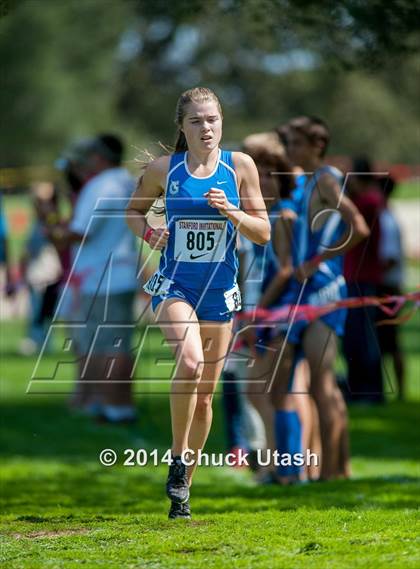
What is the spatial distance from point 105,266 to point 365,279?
3.25 meters

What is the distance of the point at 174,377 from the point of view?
651cm

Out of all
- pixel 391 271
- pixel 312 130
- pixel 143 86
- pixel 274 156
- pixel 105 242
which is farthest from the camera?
pixel 143 86

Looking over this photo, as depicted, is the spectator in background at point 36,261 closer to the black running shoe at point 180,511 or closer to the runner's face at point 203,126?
the black running shoe at point 180,511

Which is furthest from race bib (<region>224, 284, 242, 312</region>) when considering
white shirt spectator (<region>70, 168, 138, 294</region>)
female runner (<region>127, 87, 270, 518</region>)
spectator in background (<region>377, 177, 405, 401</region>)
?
spectator in background (<region>377, 177, 405, 401</region>)

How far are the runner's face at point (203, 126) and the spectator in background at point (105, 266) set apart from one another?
5.46 m

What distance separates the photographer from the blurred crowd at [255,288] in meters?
9.04

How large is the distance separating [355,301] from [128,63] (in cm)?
7048

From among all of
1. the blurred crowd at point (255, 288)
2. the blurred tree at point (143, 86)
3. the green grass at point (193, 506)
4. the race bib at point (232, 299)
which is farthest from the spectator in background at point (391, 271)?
the blurred tree at point (143, 86)

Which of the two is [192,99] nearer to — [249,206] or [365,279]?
[249,206]

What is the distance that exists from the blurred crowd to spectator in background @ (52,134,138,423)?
13 mm

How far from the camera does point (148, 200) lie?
22.3ft

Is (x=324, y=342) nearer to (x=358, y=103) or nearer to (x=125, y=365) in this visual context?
(x=125, y=365)

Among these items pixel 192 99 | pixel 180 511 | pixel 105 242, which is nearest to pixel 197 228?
pixel 192 99

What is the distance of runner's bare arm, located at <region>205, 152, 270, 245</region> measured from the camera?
649 cm
